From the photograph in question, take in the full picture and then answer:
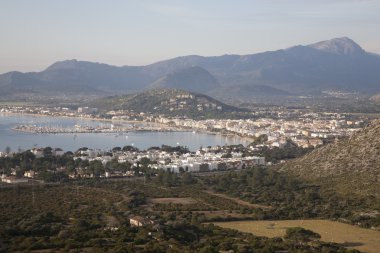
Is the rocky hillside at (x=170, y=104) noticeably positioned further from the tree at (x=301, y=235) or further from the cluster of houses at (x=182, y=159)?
the tree at (x=301, y=235)

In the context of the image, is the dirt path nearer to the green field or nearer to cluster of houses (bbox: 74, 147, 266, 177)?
the green field

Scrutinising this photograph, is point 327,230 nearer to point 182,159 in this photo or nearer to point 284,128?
point 182,159

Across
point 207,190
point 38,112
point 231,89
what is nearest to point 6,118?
point 38,112

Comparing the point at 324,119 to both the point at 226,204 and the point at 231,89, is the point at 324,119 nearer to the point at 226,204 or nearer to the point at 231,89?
the point at 226,204

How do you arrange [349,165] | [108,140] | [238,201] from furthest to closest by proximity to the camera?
[108,140]
[349,165]
[238,201]

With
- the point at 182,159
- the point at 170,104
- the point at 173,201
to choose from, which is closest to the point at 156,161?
the point at 182,159

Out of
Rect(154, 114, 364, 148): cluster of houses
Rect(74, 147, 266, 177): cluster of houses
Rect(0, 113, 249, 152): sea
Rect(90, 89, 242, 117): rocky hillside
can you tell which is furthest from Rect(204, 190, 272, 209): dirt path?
Rect(90, 89, 242, 117): rocky hillside
